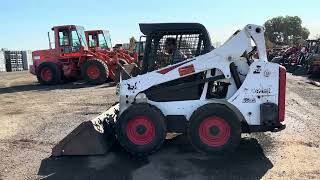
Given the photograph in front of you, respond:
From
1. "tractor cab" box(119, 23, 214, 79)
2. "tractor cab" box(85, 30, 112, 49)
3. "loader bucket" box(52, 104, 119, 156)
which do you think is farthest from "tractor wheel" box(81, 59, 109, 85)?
"loader bucket" box(52, 104, 119, 156)

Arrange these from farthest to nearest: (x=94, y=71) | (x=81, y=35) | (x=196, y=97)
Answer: (x=81, y=35) → (x=94, y=71) → (x=196, y=97)

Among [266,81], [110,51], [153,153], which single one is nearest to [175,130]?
[153,153]

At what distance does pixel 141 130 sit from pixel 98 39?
1690 centimetres

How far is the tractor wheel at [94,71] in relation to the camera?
69.4 ft

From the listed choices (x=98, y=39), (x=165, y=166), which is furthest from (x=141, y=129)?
(x=98, y=39)

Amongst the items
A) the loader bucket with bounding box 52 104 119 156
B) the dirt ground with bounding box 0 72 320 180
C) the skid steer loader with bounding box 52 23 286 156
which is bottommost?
the dirt ground with bounding box 0 72 320 180

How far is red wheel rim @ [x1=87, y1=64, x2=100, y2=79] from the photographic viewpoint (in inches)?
835

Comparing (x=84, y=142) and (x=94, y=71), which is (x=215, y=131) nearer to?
(x=84, y=142)

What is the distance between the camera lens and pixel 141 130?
791cm

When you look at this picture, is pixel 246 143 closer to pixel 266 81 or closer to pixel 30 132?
pixel 266 81

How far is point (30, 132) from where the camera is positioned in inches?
407

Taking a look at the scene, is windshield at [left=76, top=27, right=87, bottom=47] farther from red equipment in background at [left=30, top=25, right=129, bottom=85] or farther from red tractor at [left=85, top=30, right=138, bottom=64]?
red tractor at [left=85, top=30, right=138, bottom=64]

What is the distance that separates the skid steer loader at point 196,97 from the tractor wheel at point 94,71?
1300cm

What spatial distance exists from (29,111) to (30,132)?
3503mm
